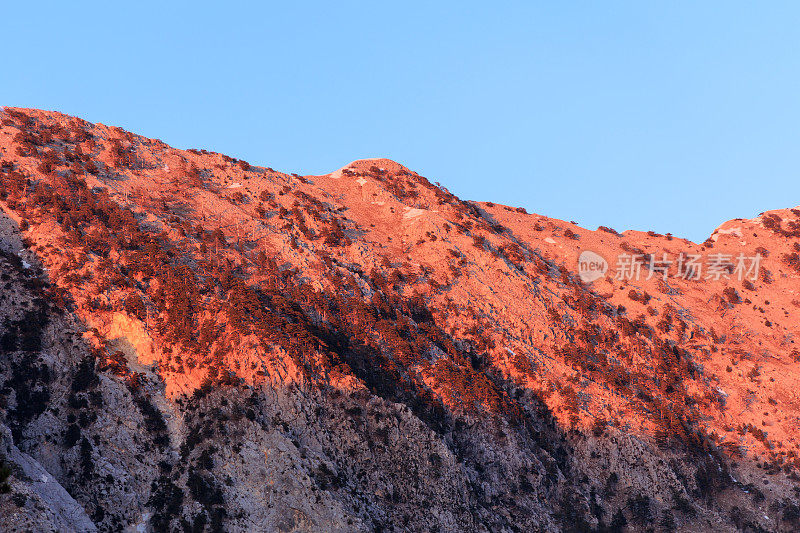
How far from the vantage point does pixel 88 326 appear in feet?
145

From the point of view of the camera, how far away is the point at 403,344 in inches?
2046

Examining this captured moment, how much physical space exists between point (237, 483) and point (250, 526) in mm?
2809

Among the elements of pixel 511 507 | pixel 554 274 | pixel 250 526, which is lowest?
pixel 250 526

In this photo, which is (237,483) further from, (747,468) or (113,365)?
(747,468)

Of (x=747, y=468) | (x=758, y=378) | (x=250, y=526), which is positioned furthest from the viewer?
(x=758, y=378)

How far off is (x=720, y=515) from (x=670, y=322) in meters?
21.5

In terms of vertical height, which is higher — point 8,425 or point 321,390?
point 321,390

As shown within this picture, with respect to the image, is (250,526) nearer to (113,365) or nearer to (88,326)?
(113,365)

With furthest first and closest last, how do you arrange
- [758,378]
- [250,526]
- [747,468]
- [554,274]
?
[554,274], [758,378], [747,468], [250,526]

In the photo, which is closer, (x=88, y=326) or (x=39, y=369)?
(x=39, y=369)

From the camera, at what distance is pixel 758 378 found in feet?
201

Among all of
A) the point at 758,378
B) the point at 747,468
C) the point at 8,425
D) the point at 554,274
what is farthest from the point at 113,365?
the point at 758,378

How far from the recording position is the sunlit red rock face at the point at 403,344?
139ft

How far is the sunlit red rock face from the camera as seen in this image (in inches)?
1667
